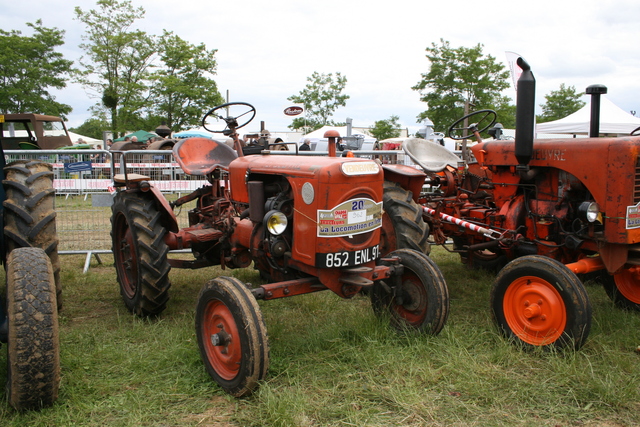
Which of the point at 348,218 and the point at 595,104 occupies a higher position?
the point at 595,104

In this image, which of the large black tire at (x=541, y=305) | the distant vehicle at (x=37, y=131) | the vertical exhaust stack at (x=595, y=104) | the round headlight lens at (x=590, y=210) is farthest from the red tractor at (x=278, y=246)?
the distant vehicle at (x=37, y=131)

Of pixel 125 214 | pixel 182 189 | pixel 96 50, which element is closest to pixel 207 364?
pixel 125 214

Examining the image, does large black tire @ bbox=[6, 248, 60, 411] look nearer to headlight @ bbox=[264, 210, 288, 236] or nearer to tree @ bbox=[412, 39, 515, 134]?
headlight @ bbox=[264, 210, 288, 236]

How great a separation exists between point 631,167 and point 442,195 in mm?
2240

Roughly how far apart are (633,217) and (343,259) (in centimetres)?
213

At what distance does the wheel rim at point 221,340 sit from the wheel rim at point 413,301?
129 centimetres

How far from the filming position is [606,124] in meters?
14.8

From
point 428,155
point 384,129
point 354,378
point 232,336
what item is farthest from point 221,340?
point 384,129

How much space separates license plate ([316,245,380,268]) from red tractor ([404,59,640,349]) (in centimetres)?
104

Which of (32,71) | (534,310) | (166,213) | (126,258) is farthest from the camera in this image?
(32,71)

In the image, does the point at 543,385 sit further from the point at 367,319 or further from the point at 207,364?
the point at 207,364

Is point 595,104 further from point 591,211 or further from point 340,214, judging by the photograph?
point 340,214

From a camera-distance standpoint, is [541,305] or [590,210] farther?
[590,210]

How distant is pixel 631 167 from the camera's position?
3531 millimetres
